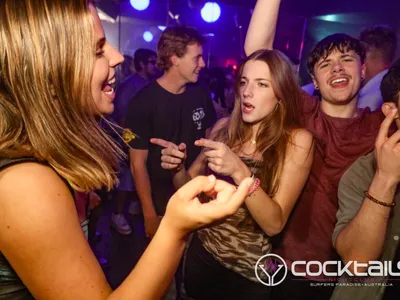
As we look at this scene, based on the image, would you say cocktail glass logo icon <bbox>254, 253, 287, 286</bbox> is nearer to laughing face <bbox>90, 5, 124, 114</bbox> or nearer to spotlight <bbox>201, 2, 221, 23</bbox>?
laughing face <bbox>90, 5, 124, 114</bbox>

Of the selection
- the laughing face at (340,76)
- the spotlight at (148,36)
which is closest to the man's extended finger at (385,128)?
the laughing face at (340,76)

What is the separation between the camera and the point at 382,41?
2643 mm

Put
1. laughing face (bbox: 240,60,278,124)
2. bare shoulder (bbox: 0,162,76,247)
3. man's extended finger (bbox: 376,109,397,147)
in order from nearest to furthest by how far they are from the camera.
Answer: bare shoulder (bbox: 0,162,76,247)
man's extended finger (bbox: 376,109,397,147)
laughing face (bbox: 240,60,278,124)

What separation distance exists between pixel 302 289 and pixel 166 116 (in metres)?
1.57

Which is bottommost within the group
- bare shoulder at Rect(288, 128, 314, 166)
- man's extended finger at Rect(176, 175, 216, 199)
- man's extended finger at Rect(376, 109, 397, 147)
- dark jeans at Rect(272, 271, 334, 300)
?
dark jeans at Rect(272, 271, 334, 300)

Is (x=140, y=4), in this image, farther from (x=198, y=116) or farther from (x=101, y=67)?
(x=101, y=67)

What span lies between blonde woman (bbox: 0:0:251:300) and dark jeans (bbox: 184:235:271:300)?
2.87 feet

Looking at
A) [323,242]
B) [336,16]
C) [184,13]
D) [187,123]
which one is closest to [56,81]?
[323,242]

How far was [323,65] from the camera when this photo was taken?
1.86m

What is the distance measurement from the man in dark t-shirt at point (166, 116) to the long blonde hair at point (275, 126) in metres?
0.84

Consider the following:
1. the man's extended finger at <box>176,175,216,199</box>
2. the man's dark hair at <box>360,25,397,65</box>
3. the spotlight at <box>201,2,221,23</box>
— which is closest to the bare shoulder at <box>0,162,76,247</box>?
the man's extended finger at <box>176,175,216,199</box>

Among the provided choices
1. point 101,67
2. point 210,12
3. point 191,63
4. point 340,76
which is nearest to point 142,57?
point 191,63

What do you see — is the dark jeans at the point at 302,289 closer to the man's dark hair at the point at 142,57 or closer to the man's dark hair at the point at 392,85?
the man's dark hair at the point at 392,85

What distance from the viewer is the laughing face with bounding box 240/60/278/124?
5.73 feet
